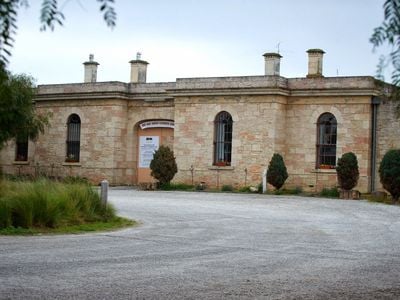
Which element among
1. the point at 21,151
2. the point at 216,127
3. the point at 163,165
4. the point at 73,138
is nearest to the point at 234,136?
the point at 216,127

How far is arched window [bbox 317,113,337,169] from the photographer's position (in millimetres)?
30016

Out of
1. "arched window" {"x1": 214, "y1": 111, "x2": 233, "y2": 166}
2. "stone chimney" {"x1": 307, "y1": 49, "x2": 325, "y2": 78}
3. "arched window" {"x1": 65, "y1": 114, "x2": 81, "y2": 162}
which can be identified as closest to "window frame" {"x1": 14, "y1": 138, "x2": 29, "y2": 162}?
"arched window" {"x1": 65, "y1": 114, "x2": 81, "y2": 162}

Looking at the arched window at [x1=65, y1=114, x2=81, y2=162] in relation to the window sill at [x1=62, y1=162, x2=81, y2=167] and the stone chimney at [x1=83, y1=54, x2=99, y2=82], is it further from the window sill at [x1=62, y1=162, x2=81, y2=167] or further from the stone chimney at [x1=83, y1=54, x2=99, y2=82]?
the stone chimney at [x1=83, y1=54, x2=99, y2=82]

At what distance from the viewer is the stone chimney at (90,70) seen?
37338mm

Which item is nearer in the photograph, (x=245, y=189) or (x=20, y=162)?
(x=245, y=189)

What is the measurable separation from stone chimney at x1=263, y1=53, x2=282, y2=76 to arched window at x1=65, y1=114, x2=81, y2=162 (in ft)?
29.9

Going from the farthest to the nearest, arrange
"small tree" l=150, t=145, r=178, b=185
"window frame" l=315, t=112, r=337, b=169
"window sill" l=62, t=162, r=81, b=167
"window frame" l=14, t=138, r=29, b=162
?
"window frame" l=14, t=138, r=29, b=162, "window sill" l=62, t=162, r=81, b=167, "small tree" l=150, t=145, r=178, b=185, "window frame" l=315, t=112, r=337, b=169

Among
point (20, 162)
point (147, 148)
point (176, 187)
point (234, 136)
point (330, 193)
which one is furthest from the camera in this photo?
point (20, 162)

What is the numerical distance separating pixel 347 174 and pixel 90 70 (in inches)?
598

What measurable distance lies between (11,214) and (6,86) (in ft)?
37.7

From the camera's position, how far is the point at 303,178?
30328mm

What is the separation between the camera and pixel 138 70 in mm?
36125

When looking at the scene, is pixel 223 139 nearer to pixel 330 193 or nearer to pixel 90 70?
pixel 330 193

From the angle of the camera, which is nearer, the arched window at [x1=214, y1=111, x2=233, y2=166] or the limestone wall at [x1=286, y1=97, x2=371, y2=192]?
the limestone wall at [x1=286, y1=97, x2=371, y2=192]
